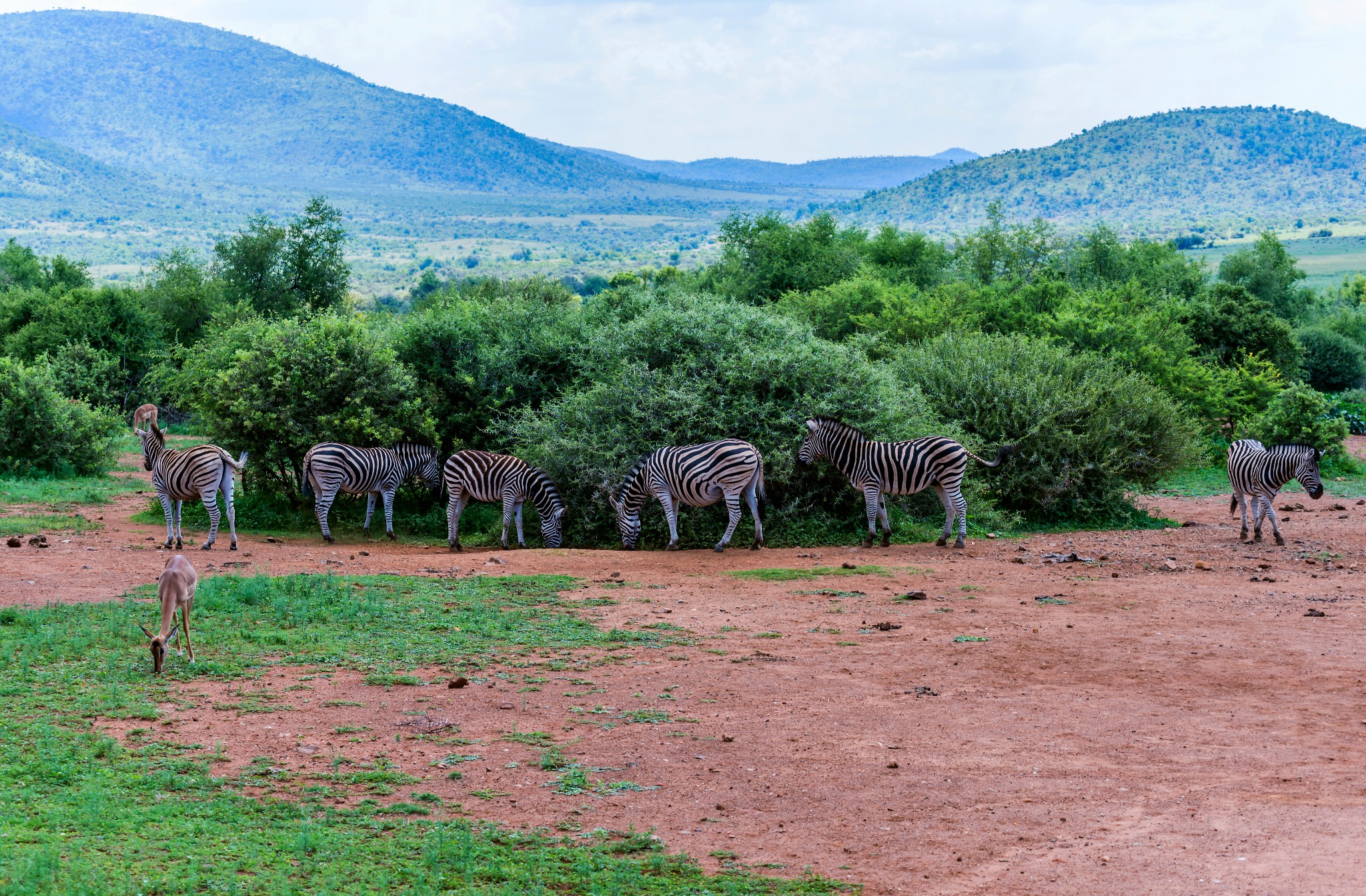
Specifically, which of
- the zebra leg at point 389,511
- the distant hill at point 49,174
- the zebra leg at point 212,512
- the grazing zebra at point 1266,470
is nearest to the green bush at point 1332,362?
the grazing zebra at point 1266,470

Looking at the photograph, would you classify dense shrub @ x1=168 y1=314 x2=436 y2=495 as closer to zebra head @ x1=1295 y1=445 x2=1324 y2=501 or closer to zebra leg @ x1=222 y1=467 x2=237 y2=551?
zebra leg @ x1=222 y1=467 x2=237 y2=551

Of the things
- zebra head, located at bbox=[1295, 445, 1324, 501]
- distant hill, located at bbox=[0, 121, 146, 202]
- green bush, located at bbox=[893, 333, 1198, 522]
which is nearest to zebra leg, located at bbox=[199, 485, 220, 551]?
green bush, located at bbox=[893, 333, 1198, 522]

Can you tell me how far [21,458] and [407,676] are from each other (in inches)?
708

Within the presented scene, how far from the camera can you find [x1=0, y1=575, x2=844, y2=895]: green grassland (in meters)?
6.20

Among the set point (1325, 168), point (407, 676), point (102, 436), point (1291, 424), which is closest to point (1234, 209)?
point (1325, 168)

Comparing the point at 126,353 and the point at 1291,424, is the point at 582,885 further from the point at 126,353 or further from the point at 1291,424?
the point at 126,353

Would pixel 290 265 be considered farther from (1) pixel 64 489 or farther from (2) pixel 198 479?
(2) pixel 198 479

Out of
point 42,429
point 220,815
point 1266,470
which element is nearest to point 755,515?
point 1266,470

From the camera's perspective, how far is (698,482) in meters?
16.4

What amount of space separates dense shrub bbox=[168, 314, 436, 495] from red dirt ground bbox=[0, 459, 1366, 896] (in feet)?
15.6

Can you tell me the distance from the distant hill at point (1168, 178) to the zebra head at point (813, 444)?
122 metres

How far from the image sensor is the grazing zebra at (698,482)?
53.9ft

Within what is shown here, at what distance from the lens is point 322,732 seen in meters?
8.59

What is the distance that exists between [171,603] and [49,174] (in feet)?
571
